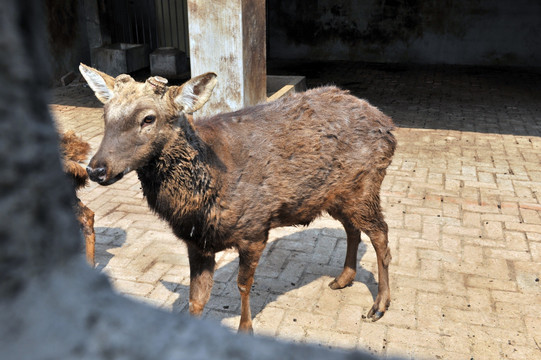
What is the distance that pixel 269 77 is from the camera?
35.7 ft

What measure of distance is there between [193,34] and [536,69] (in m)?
12.8

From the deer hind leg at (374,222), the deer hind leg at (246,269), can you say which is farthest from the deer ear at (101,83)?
the deer hind leg at (374,222)

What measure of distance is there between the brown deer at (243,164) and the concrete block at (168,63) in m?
10.0

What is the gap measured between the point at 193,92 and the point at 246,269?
1535mm

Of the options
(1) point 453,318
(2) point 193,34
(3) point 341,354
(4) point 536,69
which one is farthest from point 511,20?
(3) point 341,354

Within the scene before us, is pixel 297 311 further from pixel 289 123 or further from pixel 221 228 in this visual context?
pixel 289 123

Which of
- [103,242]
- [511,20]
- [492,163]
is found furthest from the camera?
[511,20]

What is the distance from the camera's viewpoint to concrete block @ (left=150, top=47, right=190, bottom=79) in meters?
13.8

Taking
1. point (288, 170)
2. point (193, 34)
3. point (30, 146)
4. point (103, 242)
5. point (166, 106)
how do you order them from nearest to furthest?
point (30, 146), point (166, 106), point (288, 170), point (103, 242), point (193, 34)

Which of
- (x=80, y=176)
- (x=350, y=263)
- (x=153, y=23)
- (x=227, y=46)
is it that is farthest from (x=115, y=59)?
(x=350, y=263)

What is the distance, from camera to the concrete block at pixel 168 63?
1384cm

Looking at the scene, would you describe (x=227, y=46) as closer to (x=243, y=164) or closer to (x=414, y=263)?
(x=243, y=164)

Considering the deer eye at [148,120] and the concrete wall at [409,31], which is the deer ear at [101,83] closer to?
the deer eye at [148,120]

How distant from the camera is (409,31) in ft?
55.4
